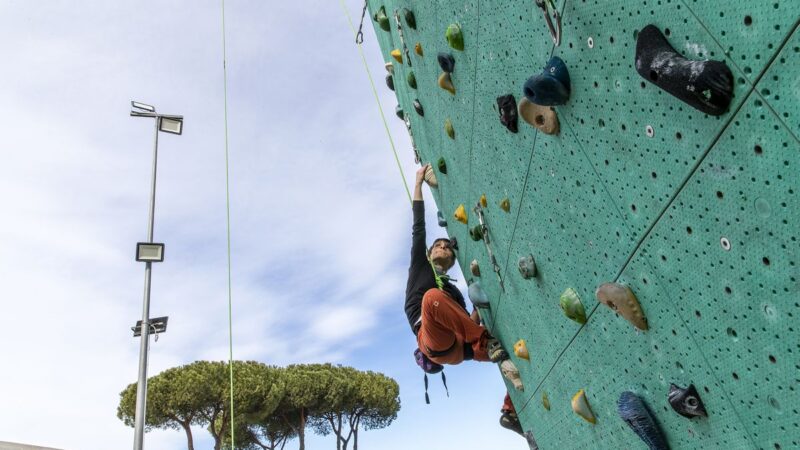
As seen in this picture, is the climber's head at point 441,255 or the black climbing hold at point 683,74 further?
the climber's head at point 441,255

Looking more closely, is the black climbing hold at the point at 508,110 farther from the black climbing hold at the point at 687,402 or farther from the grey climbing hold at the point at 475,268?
the grey climbing hold at the point at 475,268

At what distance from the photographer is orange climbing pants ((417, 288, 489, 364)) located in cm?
331

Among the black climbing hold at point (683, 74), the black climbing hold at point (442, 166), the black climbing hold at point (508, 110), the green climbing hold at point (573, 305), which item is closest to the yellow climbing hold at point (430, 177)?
the black climbing hold at point (442, 166)

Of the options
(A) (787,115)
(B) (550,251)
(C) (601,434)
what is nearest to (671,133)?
(A) (787,115)

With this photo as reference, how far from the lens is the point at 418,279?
3869 mm

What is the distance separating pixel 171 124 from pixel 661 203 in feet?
29.1

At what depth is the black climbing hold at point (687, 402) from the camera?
1.53 metres

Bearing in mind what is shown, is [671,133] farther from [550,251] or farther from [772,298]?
[550,251]

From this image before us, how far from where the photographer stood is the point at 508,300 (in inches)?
→ 127

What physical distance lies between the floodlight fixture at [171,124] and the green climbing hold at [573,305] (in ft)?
26.7

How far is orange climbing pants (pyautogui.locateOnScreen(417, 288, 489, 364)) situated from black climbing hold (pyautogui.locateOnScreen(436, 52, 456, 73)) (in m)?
1.28

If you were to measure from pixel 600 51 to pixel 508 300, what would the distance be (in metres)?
1.99

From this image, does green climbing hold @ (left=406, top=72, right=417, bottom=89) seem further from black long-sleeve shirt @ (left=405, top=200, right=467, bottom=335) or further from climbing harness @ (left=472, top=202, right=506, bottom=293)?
climbing harness @ (left=472, top=202, right=506, bottom=293)

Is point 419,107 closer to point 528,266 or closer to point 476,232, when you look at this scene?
point 476,232
